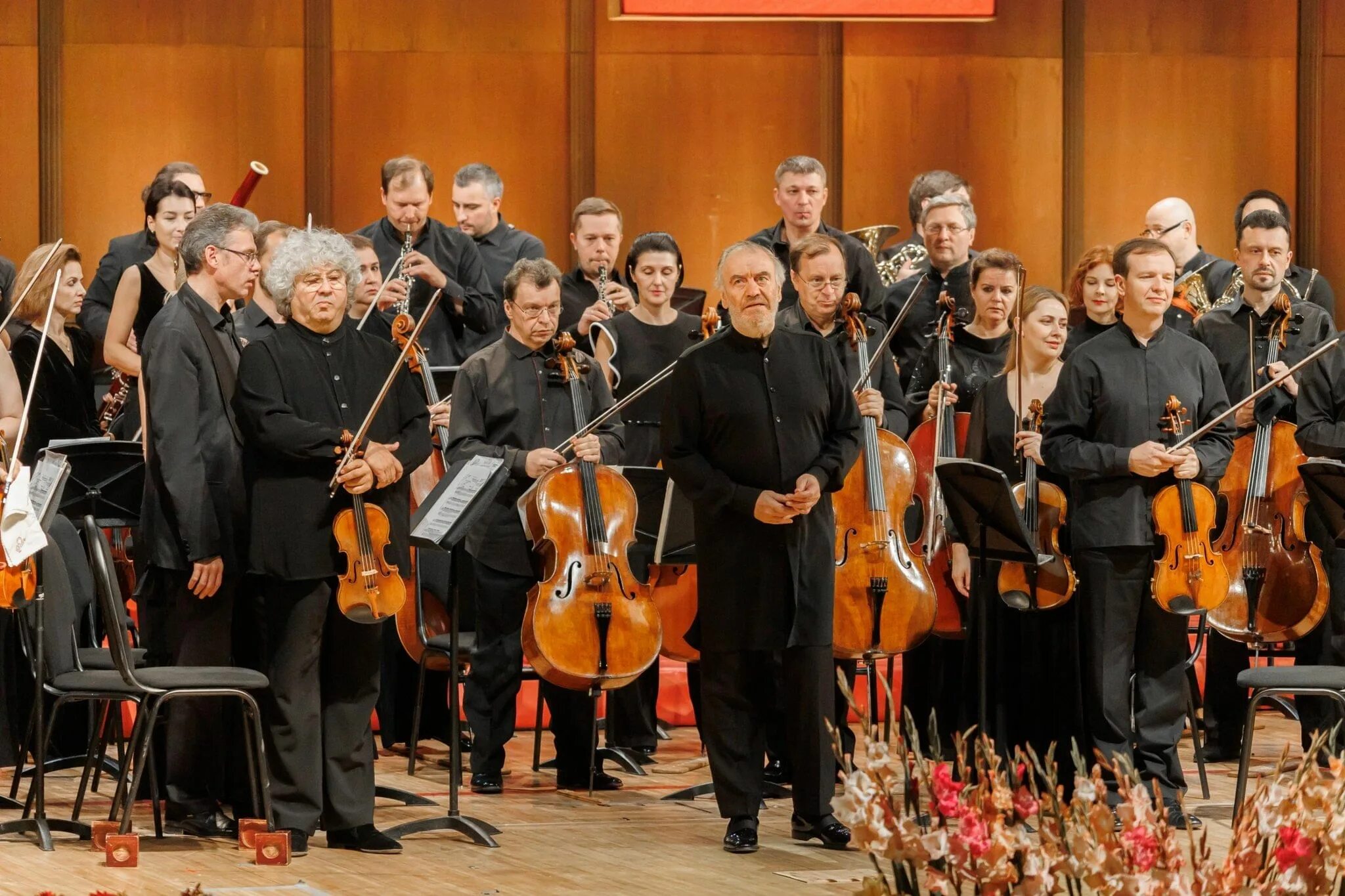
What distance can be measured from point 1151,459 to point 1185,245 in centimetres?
248

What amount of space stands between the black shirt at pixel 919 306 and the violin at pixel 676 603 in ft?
3.05

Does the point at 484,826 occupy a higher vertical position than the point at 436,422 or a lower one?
lower

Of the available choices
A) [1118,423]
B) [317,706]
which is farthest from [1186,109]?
[317,706]

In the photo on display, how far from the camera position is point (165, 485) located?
182 inches

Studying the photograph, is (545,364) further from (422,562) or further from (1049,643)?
(1049,643)

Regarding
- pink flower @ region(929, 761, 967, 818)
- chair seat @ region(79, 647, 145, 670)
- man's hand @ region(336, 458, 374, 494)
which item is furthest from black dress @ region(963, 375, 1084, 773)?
pink flower @ region(929, 761, 967, 818)

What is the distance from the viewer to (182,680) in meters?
4.41

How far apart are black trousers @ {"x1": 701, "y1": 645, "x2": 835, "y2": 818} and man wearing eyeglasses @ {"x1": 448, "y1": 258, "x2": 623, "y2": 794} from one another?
914 mm

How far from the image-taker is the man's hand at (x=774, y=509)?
4.63m

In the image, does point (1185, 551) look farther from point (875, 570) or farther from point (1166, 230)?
point (1166, 230)

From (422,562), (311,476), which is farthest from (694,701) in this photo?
(311,476)

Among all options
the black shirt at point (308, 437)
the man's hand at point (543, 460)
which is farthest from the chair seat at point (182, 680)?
the man's hand at point (543, 460)

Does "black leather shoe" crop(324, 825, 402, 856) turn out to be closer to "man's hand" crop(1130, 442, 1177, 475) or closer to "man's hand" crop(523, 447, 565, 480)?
"man's hand" crop(523, 447, 565, 480)

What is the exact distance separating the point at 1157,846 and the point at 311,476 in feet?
8.83
